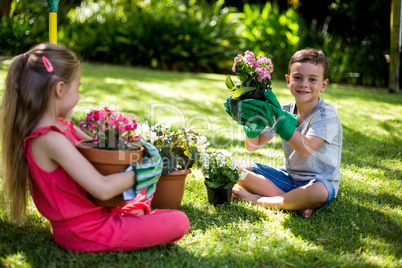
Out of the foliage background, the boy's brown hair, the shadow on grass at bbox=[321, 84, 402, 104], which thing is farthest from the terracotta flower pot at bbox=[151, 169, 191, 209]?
the foliage background

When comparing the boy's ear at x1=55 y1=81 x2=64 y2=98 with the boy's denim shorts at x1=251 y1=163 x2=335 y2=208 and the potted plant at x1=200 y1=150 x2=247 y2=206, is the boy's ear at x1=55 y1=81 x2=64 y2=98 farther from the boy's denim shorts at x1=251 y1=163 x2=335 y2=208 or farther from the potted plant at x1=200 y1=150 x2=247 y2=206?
the boy's denim shorts at x1=251 y1=163 x2=335 y2=208

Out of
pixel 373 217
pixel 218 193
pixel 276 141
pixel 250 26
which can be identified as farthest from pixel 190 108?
pixel 250 26

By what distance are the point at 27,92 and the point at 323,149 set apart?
74.4 inches

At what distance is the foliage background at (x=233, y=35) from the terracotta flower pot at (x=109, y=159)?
8039 millimetres

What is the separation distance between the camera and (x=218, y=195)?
2.58 m

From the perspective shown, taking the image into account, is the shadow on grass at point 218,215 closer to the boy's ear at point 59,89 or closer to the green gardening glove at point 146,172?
the green gardening glove at point 146,172

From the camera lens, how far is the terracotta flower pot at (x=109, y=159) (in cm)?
183

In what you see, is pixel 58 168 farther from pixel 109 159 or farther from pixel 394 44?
pixel 394 44

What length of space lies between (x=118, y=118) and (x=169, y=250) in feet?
2.42

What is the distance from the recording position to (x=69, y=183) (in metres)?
1.85

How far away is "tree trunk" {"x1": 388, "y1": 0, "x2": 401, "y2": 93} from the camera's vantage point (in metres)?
6.98

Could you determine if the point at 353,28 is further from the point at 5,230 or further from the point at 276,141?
the point at 5,230

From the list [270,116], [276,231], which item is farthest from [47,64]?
[276,231]

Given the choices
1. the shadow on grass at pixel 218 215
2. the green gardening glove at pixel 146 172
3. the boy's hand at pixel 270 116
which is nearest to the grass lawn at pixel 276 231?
the shadow on grass at pixel 218 215
